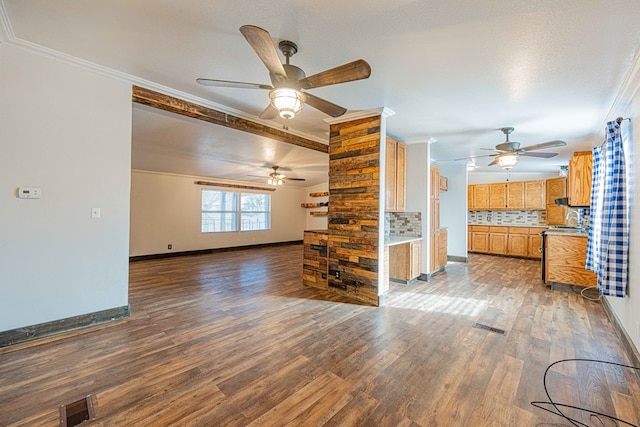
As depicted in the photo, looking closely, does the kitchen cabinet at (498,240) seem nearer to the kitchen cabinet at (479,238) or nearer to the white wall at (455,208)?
the kitchen cabinet at (479,238)

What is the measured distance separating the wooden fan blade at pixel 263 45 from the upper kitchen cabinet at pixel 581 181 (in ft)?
15.2

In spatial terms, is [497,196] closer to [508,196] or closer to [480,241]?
[508,196]

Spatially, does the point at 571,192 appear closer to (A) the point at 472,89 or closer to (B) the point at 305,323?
(A) the point at 472,89

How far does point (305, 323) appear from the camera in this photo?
300cm

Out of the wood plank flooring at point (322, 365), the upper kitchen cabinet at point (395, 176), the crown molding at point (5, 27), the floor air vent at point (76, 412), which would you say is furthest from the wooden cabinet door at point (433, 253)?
the crown molding at point (5, 27)

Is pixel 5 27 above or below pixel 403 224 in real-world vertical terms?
above

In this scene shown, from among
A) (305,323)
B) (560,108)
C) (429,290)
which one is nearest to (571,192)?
(560,108)

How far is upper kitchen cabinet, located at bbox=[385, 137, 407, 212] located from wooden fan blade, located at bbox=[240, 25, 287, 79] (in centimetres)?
272

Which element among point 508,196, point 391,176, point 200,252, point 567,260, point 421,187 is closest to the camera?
point 567,260

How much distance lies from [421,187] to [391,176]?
91 centimetres

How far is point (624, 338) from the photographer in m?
2.58

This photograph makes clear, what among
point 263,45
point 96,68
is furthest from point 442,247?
point 96,68

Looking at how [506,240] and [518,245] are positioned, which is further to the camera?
[506,240]

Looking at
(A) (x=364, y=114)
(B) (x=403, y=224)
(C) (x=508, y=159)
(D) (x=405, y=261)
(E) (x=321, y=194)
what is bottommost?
(D) (x=405, y=261)
